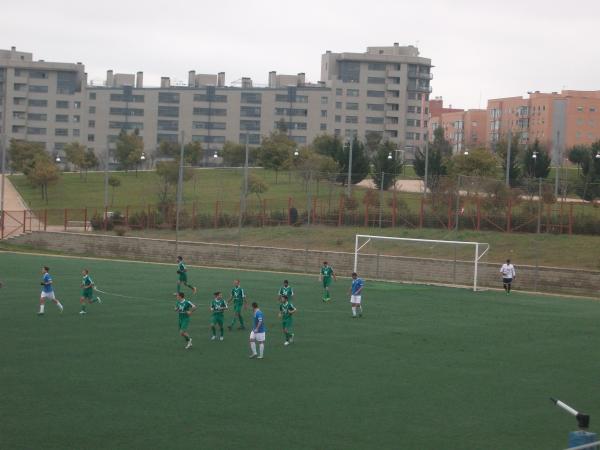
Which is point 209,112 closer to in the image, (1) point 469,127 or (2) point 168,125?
(2) point 168,125

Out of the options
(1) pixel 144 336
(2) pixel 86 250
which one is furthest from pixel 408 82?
(1) pixel 144 336

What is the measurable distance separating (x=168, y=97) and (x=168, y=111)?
201 centimetres

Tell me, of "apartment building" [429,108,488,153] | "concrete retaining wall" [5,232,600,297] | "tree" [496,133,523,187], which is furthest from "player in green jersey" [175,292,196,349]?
"apartment building" [429,108,488,153]

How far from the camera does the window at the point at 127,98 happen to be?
5032 inches

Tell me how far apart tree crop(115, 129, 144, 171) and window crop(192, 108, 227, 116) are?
20196 millimetres

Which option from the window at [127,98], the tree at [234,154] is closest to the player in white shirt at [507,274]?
the tree at [234,154]

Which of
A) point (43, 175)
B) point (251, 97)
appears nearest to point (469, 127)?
point (251, 97)

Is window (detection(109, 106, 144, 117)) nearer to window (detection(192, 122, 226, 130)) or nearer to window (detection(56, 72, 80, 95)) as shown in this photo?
window (detection(56, 72, 80, 95))

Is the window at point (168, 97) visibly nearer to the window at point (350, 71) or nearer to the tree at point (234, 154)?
the tree at point (234, 154)

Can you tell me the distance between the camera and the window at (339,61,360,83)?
425 feet

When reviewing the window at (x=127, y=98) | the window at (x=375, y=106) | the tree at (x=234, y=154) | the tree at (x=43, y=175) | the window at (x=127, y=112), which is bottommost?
the tree at (x=43, y=175)

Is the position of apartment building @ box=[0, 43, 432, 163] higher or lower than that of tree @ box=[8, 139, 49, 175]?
higher

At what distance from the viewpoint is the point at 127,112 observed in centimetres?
12794

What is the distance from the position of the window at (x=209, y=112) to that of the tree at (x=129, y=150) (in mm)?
20196
